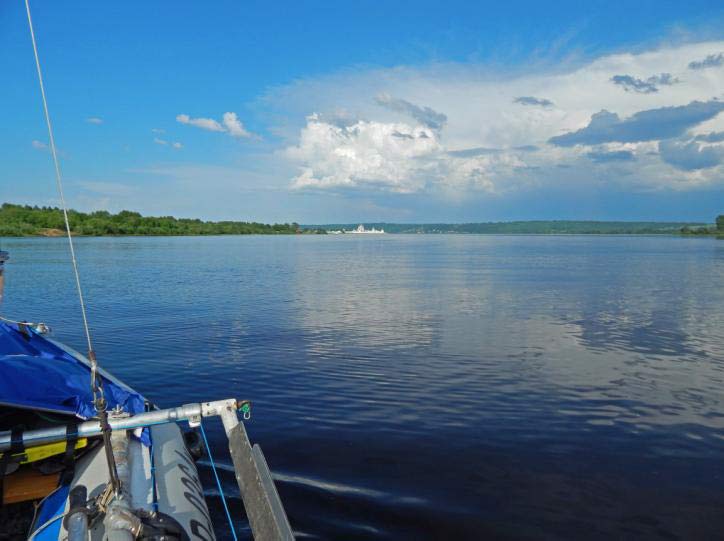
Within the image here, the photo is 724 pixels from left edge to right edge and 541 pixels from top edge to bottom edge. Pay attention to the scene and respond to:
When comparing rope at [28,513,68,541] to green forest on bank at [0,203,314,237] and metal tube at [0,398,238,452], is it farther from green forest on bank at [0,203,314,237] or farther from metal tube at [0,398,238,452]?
green forest on bank at [0,203,314,237]

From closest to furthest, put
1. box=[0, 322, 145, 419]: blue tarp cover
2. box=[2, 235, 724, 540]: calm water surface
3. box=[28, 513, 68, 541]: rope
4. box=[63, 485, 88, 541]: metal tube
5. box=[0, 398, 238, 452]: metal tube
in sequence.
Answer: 1. box=[63, 485, 88, 541]: metal tube
2. box=[28, 513, 68, 541]: rope
3. box=[0, 398, 238, 452]: metal tube
4. box=[0, 322, 145, 419]: blue tarp cover
5. box=[2, 235, 724, 540]: calm water surface

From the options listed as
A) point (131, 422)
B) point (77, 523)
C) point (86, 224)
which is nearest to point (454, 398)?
point (131, 422)

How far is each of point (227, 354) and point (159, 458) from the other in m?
9.86

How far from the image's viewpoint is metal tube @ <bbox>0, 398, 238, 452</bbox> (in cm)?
530

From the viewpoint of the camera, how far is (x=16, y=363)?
20.1ft

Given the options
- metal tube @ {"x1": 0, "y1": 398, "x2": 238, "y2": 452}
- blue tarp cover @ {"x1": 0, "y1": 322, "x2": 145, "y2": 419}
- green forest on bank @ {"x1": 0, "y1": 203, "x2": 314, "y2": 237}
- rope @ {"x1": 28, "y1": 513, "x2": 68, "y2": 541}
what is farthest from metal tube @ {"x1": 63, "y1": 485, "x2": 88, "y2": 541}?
green forest on bank @ {"x1": 0, "y1": 203, "x2": 314, "y2": 237}

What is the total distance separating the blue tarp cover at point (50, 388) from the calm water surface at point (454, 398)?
2.10m

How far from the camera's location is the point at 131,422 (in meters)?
5.70

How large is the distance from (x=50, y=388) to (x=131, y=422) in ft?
3.66

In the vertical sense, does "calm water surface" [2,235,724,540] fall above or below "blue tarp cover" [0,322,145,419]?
below

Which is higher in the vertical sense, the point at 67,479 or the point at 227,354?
the point at 67,479

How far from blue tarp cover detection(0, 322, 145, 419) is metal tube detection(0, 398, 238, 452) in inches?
13.4

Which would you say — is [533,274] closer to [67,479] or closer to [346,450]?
[346,450]

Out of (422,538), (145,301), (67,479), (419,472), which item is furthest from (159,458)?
(145,301)
